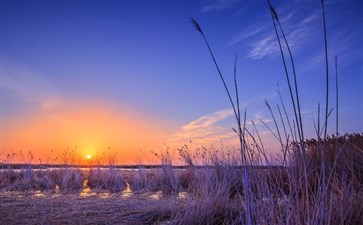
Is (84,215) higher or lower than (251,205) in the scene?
lower

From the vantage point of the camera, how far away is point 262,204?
2219 mm

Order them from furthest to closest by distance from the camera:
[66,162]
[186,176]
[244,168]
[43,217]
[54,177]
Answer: [66,162] < [54,177] < [186,176] < [43,217] < [244,168]

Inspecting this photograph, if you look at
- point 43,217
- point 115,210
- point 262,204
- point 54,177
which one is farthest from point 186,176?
point 262,204

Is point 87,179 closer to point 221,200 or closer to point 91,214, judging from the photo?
point 91,214

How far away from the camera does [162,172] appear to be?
11289 millimetres

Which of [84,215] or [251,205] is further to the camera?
[84,215]

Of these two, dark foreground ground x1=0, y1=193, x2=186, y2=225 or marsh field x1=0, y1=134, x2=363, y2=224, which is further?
dark foreground ground x1=0, y1=193, x2=186, y2=225

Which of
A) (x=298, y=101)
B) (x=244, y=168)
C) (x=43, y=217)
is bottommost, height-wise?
(x=43, y=217)

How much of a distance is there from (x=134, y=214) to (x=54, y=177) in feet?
29.1

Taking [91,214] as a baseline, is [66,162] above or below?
above

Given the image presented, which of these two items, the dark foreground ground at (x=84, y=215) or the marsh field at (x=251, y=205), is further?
the dark foreground ground at (x=84, y=215)

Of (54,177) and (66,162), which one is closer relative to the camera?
(54,177)

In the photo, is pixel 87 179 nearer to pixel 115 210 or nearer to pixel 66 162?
pixel 66 162

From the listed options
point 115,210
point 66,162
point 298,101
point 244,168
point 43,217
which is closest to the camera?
point 298,101
